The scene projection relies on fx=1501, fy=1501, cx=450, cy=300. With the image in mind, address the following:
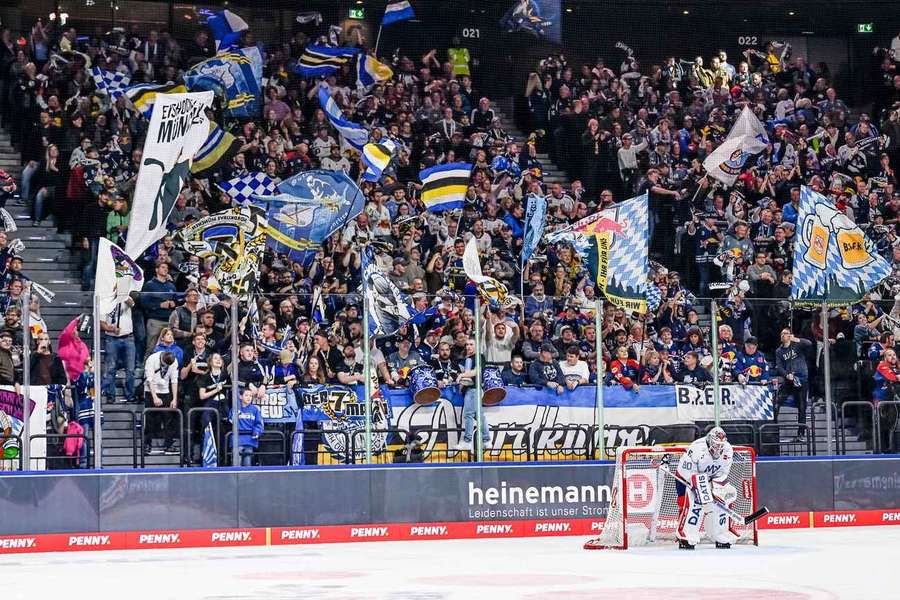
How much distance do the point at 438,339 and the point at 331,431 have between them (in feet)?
5.99

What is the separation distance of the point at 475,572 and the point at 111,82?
42.0ft

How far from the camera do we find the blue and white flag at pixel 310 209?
2259cm

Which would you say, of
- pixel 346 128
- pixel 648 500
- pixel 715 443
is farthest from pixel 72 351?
pixel 346 128

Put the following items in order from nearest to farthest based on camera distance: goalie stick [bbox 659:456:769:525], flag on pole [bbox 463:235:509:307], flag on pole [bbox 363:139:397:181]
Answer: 1. goalie stick [bbox 659:456:769:525]
2. flag on pole [bbox 463:235:509:307]
3. flag on pole [bbox 363:139:397:181]

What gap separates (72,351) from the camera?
18141 mm

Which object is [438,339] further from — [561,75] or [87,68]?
[561,75]

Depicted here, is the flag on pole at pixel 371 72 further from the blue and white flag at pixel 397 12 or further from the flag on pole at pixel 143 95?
the flag on pole at pixel 143 95

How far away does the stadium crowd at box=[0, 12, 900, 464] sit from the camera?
740 inches

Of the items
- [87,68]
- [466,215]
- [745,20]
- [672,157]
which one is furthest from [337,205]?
[745,20]

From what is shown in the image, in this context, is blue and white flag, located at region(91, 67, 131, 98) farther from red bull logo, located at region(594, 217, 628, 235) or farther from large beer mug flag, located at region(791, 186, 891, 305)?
large beer mug flag, located at region(791, 186, 891, 305)

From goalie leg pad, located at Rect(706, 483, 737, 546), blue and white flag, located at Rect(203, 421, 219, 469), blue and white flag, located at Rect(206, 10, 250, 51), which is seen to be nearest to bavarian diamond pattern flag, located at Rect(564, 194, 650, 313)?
goalie leg pad, located at Rect(706, 483, 737, 546)

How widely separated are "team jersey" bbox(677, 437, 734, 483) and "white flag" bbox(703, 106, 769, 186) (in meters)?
10.9

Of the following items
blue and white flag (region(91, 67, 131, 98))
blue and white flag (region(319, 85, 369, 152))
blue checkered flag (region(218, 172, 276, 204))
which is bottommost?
blue checkered flag (region(218, 172, 276, 204))

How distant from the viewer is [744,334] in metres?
20.5
